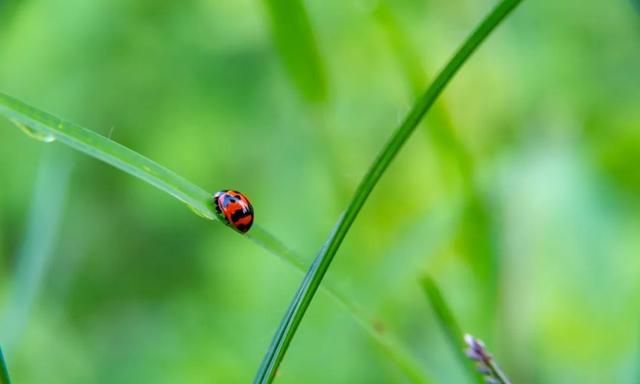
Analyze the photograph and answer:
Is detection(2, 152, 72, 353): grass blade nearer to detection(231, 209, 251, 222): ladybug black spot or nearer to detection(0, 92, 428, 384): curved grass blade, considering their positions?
detection(231, 209, 251, 222): ladybug black spot

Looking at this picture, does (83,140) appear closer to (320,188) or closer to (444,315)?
(444,315)

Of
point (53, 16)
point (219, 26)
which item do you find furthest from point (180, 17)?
point (53, 16)

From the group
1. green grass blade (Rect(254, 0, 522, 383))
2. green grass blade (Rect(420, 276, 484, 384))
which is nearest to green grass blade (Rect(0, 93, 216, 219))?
green grass blade (Rect(254, 0, 522, 383))

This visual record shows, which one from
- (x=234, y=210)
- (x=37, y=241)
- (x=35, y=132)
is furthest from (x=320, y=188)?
(x=35, y=132)

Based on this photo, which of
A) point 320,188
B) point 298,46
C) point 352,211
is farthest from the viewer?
point 320,188

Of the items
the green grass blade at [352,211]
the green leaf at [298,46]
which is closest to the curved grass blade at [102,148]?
the green grass blade at [352,211]
